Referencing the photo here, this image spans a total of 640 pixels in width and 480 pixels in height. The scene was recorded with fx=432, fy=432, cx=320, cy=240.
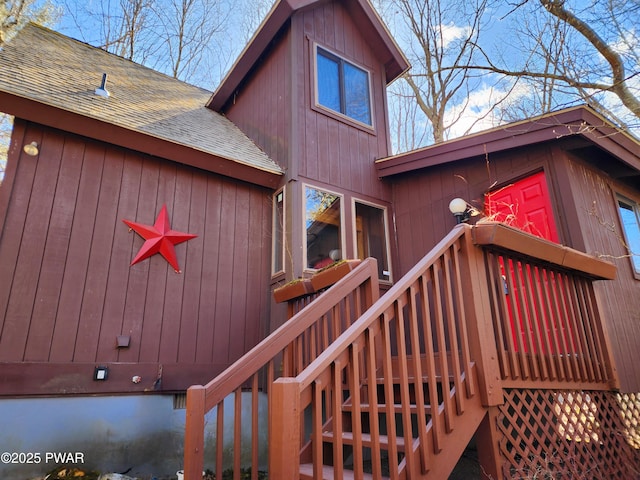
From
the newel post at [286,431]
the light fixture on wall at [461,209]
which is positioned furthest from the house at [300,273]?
the light fixture on wall at [461,209]

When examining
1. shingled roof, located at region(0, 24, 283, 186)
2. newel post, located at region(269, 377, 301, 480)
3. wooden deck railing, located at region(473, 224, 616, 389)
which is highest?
shingled roof, located at region(0, 24, 283, 186)

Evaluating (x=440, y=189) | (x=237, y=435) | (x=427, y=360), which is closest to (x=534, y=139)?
(x=440, y=189)

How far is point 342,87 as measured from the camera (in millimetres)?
6316

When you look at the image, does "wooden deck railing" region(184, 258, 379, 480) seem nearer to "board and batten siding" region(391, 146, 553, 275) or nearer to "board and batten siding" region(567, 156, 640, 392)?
"board and batten siding" region(567, 156, 640, 392)

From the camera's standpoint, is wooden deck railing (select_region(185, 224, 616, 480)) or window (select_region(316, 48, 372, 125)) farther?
window (select_region(316, 48, 372, 125))

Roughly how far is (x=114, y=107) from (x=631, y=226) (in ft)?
20.5

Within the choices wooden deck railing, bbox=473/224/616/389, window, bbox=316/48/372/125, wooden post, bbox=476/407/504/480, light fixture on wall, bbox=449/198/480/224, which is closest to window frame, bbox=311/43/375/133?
window, bbox=316/48/372/125

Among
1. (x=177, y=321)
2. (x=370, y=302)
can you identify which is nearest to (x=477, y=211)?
(x=370, y=302)

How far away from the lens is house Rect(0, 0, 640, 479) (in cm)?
228

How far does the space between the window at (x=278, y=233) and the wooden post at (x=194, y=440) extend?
109 inches

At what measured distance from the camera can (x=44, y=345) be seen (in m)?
→ 3.77

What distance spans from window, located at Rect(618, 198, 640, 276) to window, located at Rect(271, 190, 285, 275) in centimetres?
396

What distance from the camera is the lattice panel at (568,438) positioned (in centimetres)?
224

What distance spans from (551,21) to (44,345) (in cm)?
591
